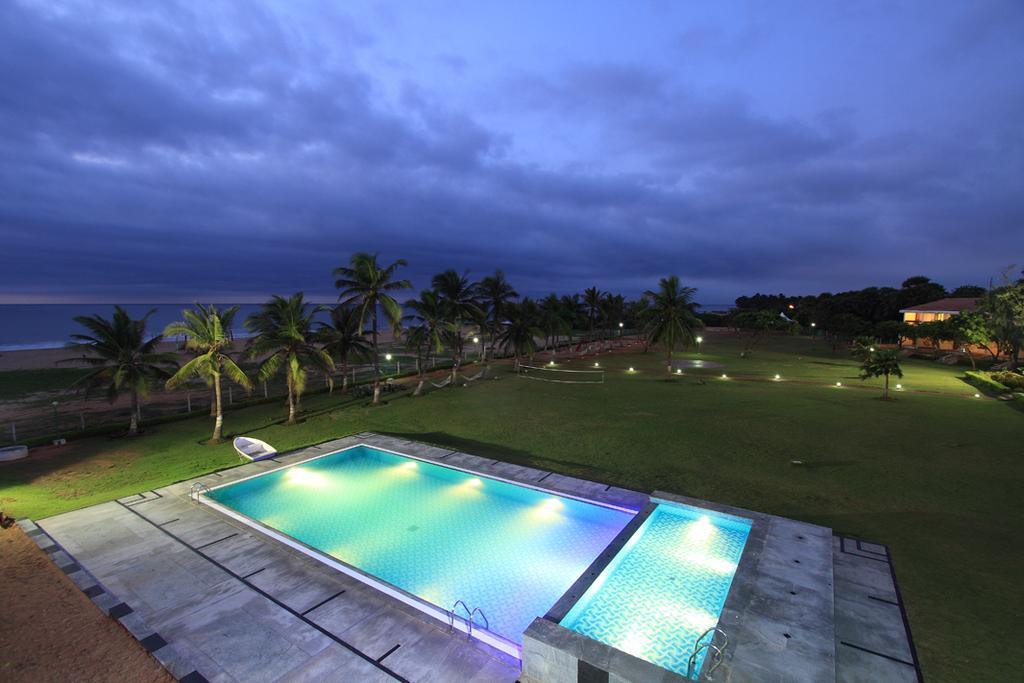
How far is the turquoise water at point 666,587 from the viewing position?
22.5ft

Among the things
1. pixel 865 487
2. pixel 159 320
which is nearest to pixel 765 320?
pixel 865 487

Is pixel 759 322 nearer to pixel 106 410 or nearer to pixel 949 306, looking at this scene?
pixel 949 306

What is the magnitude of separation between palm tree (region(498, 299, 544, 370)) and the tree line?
0.28 ft

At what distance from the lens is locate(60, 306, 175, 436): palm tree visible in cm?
1777

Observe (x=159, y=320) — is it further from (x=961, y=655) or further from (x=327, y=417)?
(x=961, y=655)

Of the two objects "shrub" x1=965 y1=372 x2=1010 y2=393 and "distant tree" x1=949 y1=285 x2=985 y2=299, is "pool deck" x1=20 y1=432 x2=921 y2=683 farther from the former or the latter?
"distant tree" x1=949 y1=285 x2=985 y2=299

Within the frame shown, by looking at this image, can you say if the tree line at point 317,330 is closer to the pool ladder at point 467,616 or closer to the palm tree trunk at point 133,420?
the palm tree trunk at point 133,420

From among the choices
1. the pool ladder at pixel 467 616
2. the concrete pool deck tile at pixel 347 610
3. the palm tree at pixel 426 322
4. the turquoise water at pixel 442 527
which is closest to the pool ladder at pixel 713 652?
the turquoise water at pixel 442 527

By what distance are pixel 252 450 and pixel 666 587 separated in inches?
548

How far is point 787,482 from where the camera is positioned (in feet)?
40.2

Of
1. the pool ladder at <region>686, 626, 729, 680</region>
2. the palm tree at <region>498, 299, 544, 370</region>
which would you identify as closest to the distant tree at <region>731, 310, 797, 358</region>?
the palm tree at <region>498, 299, 544, 370</region>

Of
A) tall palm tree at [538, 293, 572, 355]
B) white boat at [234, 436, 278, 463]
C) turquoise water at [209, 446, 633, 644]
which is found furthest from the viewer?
tall palm tree at [538, 293, 572, 355]

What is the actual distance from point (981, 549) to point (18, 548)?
2072 centimetres

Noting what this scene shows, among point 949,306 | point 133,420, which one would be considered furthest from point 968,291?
point 133,420
